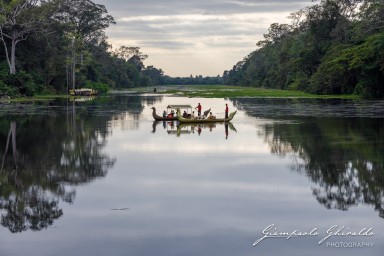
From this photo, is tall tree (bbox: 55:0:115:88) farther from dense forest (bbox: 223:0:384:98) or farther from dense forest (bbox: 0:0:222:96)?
dense forest (bbox: 223:0:384:98)

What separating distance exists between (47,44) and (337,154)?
70631mm

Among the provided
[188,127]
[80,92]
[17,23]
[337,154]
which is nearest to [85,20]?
[80,92]

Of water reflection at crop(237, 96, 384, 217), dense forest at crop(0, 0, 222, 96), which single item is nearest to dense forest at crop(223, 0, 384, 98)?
water reflection at crop(237, 96, 384, 217)

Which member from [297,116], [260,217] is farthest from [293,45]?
[260,217]

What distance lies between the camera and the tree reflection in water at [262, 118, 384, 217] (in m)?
17.4

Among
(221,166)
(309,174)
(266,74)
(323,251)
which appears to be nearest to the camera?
(323,251)

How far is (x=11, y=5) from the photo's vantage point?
7162 cm

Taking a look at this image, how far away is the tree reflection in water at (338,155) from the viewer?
17406mm

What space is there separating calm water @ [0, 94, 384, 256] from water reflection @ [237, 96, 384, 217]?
2.0 inches

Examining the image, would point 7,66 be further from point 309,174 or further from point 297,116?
point 309,174

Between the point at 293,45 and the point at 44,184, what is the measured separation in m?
118

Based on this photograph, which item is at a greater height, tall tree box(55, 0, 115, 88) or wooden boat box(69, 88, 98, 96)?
tall tree box(55, 0, 115, 88)

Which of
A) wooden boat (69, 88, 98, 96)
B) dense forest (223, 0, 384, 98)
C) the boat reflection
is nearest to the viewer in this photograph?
the boat reflection

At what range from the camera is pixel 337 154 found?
2467cm
